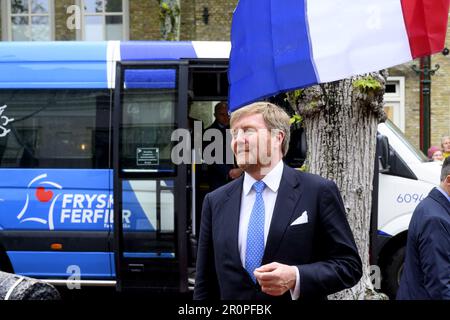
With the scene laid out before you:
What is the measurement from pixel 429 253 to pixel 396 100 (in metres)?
15.0

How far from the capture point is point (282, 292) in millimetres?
3020

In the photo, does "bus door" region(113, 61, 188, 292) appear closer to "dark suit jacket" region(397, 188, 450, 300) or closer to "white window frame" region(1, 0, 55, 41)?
"dark suit jacket" region(397, 188, 450, 300)

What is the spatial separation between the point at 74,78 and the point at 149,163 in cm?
142

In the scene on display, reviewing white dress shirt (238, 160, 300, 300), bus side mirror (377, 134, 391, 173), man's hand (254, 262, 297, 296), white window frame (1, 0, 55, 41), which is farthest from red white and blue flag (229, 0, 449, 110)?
white window frame (1, 0, 55, 41)

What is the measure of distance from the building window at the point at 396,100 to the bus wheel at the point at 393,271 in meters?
10.1

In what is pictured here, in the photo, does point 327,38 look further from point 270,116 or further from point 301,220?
point 301,220

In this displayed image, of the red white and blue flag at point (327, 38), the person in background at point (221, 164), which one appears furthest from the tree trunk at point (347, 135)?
the person in background at point (221, 164)

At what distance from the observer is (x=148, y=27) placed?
18.9m

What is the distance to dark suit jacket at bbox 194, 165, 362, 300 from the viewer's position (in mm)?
3127

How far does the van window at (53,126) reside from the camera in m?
8.84

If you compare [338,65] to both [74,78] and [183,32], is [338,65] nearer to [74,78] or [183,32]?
[74,78]

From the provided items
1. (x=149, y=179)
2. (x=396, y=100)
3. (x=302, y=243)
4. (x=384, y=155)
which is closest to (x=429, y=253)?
(x=302, y=243)

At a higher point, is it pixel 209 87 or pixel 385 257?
pixel 209 87
